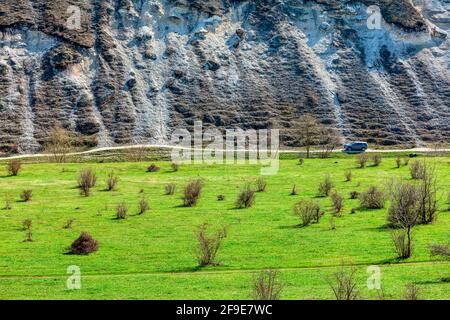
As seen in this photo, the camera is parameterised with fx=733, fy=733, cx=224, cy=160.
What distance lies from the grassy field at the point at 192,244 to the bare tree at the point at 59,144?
24552 millimetres

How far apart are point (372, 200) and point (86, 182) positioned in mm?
21252

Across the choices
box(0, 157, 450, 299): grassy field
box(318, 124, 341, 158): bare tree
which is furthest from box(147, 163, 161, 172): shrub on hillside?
box(318, 124, 341, 158): bare tree

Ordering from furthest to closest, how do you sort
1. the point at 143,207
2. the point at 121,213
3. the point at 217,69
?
the point at 217,69
the point at 143,207
the point at 121,213

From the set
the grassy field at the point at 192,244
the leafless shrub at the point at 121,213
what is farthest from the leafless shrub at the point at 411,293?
the leafless shrub at the point at 121,213

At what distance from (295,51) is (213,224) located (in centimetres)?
8198

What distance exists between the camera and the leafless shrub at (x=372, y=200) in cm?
4609

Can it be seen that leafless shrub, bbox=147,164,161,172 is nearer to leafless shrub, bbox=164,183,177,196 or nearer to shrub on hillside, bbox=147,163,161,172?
shrub on hillside, bbox=147,163,161,172

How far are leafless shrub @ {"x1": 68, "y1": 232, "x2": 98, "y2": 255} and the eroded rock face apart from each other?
6296 cm

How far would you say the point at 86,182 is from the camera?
5441cm

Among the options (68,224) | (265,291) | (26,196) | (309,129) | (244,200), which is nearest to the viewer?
(265,291)

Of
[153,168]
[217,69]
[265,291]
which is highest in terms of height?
[217,69]

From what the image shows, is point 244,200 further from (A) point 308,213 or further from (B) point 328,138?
(B) point 328,138

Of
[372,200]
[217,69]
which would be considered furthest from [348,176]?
[217,69]
